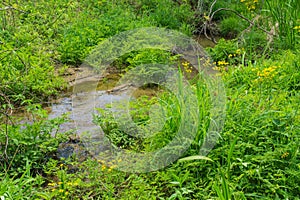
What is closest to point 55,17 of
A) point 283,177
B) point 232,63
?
point 232,63

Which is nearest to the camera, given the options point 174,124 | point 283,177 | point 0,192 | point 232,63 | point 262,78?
point 0,192

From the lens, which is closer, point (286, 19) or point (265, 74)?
point (265, 74)

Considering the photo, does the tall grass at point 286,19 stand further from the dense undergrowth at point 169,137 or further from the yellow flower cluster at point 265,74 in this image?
the yellow flower cluster at point 265,74

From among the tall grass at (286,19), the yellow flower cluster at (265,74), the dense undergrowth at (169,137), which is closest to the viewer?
the dense undergrowth at (169,137)

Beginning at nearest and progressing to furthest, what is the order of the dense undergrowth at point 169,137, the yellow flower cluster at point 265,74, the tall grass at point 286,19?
the dense undergrowth at point 169,137 < the yellow flower cluster at point 265,74 < the tall grass at point 286,19

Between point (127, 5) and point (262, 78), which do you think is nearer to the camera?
point (262, 78)

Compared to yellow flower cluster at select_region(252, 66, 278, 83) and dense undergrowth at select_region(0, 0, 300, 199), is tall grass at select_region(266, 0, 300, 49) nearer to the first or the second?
dense undergrowth at select_region(0, 0, 300, 199)

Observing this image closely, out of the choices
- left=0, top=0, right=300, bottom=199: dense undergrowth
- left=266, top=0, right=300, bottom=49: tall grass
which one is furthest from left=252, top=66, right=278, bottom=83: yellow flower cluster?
left=266, top=0, right=300, bottom=49: tall grass

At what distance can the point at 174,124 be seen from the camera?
3096mm

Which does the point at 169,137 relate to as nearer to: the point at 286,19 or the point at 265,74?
the point at 265,74

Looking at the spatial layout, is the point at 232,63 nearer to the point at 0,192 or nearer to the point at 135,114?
the point at 135,114

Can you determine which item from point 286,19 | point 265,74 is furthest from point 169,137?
point 286,19

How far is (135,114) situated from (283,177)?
1494mm

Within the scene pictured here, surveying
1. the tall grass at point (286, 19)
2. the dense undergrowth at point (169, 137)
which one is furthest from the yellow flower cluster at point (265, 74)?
the tall grass at point (286, 19)
